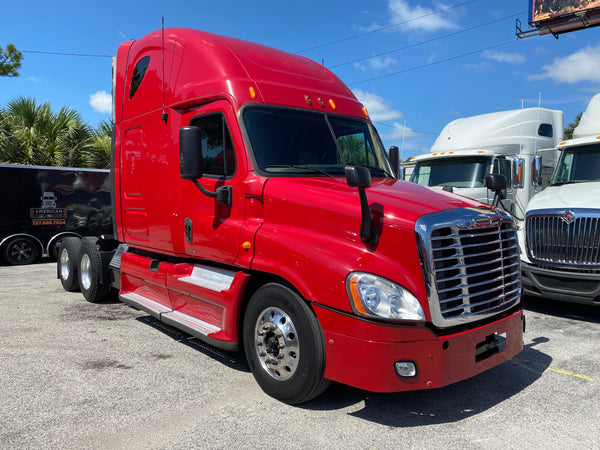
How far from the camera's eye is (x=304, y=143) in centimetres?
485

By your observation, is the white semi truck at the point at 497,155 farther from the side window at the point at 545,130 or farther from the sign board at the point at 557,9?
the sign board at the point at 557,9

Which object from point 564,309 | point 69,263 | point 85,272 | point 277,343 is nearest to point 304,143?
point 277,343

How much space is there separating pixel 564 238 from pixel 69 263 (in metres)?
7.74

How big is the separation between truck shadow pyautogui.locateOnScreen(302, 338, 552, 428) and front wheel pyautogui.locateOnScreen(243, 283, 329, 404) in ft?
0.91

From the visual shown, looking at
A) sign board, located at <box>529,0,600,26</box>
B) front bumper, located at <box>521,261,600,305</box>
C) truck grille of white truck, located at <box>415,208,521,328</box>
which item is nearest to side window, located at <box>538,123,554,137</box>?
front bumper, located at <box>521,261,600,305</box>

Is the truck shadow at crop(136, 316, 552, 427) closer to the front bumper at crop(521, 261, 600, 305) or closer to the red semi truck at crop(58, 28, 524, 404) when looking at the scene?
the red semi truck at crop(58, 28, 524, 404)

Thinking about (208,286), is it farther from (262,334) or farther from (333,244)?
(333,244)

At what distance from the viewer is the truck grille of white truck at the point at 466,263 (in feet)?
11.6

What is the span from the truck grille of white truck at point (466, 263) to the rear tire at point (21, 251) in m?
12.4

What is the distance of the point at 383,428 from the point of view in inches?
144

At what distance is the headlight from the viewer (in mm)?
3467

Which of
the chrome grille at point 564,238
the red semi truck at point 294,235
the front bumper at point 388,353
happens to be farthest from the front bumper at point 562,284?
the front bumper at point 388,353

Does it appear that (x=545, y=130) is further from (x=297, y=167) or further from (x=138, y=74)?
(x=138, y=74)

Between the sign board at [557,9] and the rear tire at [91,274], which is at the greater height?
the sign board at [557,9]
